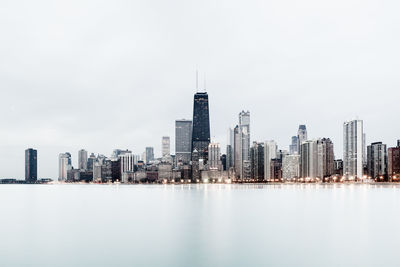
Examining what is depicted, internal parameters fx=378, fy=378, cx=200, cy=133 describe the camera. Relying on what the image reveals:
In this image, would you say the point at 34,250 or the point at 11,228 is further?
the point at 11,228

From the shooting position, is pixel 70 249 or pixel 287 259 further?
pixel 70 249

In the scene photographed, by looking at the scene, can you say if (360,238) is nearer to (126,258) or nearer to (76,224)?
(126,258)

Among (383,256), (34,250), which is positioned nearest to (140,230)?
(34,250)

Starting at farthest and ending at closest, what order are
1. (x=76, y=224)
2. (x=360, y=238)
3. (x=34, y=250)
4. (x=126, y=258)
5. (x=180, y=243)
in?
1. (x=76, y=224)
2. (x=360, y=238)
3. (x=180, y=243)
4. (x=34, y=250)
5. (x=126, y=258)

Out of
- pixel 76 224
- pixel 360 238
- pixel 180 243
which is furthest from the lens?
pixel 76 224

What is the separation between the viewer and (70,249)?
1315 inches

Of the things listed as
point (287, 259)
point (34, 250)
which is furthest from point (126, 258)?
point (287, 259)

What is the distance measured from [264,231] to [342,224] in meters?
12.9

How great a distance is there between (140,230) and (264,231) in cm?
1431

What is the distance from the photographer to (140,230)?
4400 centimetres

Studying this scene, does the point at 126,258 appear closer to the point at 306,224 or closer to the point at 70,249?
the point at 70,249

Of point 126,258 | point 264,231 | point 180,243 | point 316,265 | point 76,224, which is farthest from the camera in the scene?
point 76,224

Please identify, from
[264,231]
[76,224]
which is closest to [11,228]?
[76,224]

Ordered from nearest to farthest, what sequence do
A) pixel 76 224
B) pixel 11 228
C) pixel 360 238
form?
pixel 360 238 < pixel 11 228 < pixel 76 224
